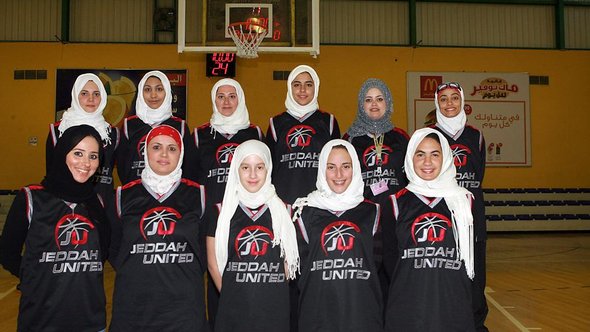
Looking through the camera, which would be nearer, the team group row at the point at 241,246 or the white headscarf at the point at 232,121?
the team group row at the point at 241,246

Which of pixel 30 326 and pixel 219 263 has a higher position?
pixel 219 263

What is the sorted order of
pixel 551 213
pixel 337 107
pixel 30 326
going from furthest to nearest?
pixel 337 107 → pixel 551 213 → pixel 30 326

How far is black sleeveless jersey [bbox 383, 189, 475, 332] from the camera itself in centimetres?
216

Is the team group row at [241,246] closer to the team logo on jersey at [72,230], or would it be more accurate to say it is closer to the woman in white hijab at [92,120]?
the team logo on jersey at [72,230]

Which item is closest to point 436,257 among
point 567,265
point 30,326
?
point 30,326

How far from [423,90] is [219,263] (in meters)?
9.24

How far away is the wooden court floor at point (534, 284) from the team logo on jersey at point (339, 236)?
2.41 metres

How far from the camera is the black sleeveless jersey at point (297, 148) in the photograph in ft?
9.76

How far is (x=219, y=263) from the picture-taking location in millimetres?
2230

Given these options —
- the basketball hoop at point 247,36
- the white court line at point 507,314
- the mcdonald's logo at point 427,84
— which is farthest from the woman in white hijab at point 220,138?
the mcdonald's logo at point 427,84

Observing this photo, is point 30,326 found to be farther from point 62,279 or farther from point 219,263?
point 219,263

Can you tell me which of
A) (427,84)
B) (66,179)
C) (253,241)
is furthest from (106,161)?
(427,84)

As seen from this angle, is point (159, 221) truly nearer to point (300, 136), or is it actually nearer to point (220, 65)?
point (300, 136)

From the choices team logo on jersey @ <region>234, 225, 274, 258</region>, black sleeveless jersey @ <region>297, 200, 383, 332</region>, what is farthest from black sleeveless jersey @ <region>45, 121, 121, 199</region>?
black sleeveless jersey @ <region>297, 200, 383, 332</region>
